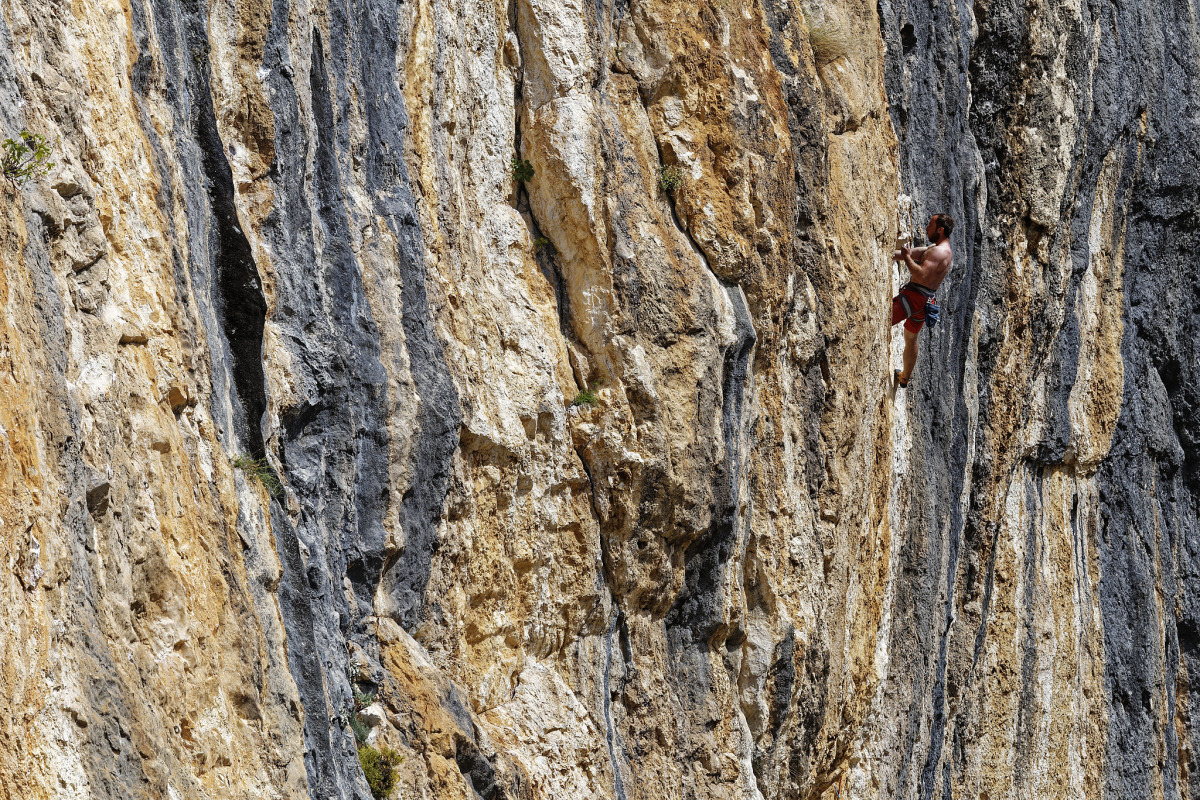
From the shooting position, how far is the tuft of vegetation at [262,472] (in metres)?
5.69

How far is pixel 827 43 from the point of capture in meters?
10.3

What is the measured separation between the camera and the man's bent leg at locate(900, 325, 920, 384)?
11.2 meters

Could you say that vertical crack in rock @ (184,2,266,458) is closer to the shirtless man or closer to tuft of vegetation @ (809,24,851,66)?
tuft of vegetation @ (809,24,851,66)

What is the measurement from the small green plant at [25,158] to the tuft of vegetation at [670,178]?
500 cm

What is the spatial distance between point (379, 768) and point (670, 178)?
481 centimetres

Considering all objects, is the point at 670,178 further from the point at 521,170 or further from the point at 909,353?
the point at 909,353

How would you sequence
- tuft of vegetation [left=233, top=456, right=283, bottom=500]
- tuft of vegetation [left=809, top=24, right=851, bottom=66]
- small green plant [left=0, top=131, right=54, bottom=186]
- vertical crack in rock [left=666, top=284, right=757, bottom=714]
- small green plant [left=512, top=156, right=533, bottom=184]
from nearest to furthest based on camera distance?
small green plant [left=0, top=131, right=54, bottom=186] → tuft of vegetation [left=233, top=456, right=283, bottom=500] → small green plant [left=512, top=156, right=533, bottom=184] → vertical crack in rock [left=666, top=284, right=757, bottom=714] → tuft of vegetation [left=809, top=24, right=851, bottom=66]

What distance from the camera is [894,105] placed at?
37.3 ft

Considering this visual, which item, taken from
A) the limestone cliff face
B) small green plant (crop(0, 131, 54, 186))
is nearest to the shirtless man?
the limestone cliff face

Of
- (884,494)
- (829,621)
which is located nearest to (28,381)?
(829,621)

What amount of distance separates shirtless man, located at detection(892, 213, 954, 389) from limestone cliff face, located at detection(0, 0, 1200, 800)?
36 centimetres

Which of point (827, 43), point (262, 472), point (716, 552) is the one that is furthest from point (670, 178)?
point (262, 472)

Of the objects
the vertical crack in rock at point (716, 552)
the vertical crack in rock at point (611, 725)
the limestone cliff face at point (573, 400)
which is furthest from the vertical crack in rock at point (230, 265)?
the vertical crack in rock at point (716, 552)

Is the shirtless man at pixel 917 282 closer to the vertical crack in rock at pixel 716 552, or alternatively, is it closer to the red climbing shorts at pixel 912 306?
the red climbing shorts at pixel 912 306
